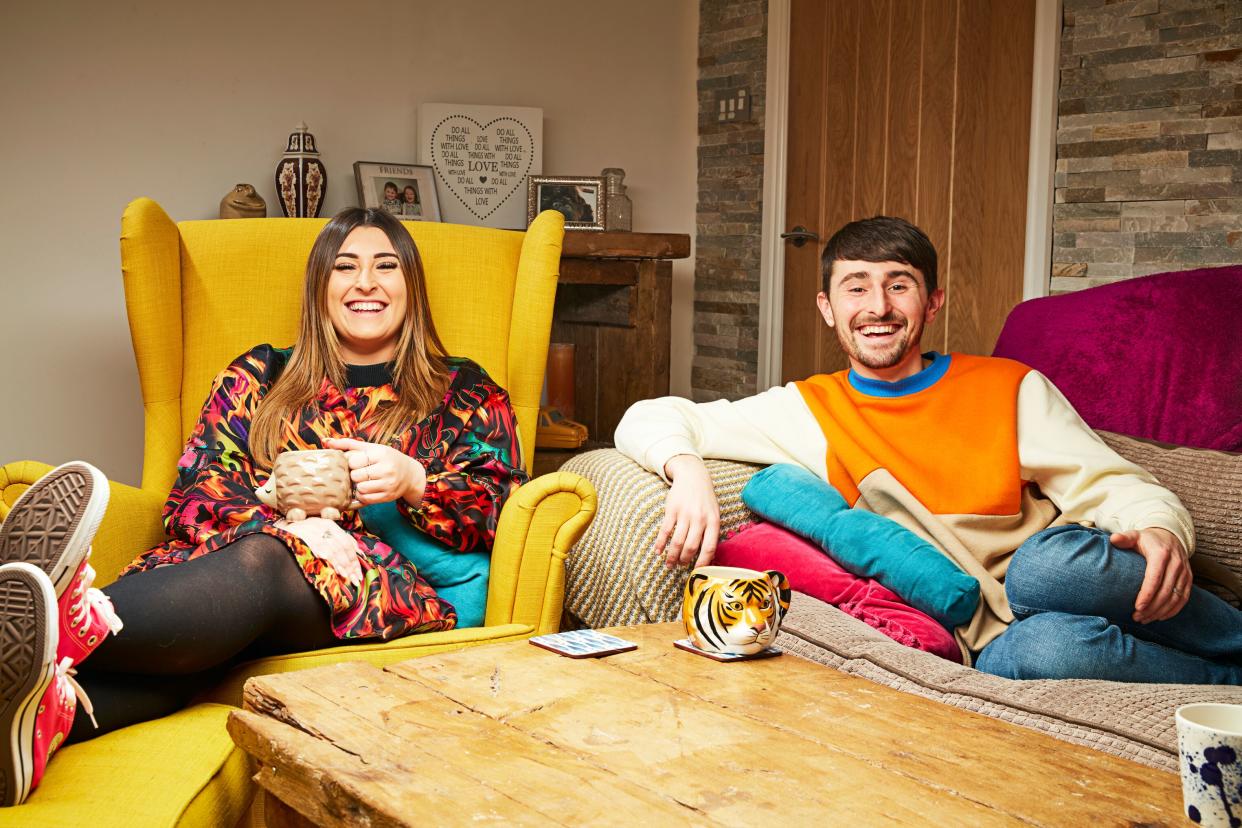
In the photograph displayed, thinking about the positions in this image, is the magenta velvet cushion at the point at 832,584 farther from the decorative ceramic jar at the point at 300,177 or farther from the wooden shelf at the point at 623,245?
the decorative ceramic jar at the point at 300,177

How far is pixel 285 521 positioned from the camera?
1.74 m

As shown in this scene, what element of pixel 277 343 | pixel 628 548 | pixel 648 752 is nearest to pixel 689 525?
pixel 628 548

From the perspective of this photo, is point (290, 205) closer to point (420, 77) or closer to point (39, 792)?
point (420, 77)

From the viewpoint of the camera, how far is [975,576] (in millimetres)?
1756

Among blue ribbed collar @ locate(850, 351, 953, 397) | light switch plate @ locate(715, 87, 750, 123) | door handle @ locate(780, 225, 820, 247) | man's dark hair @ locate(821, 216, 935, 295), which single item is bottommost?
blue ribbed collar @ locate(850, 351, 953, 397)

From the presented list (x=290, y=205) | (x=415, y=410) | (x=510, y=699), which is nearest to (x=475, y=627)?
(x=415, y=410)

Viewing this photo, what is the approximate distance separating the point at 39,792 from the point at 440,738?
0.45 metres

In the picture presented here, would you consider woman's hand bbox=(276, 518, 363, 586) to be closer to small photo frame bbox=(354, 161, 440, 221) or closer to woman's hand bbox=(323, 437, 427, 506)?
woman's hand bbox=(323, 437, 427, 506)

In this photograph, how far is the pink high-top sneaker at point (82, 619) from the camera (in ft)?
4.16

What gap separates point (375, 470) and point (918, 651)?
0.80m

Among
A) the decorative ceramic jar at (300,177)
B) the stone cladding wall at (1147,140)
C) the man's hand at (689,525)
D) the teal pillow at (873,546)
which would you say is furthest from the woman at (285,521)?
the stone cladding wall at (1147,140)

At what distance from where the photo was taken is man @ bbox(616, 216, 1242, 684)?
158cm

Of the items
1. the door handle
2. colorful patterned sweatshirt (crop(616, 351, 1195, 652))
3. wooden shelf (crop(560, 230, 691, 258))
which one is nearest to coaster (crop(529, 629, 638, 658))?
colorful patterned sweatshirt (crop(616, 351, 1195, 652))

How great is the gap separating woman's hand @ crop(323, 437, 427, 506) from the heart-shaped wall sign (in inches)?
87.8
